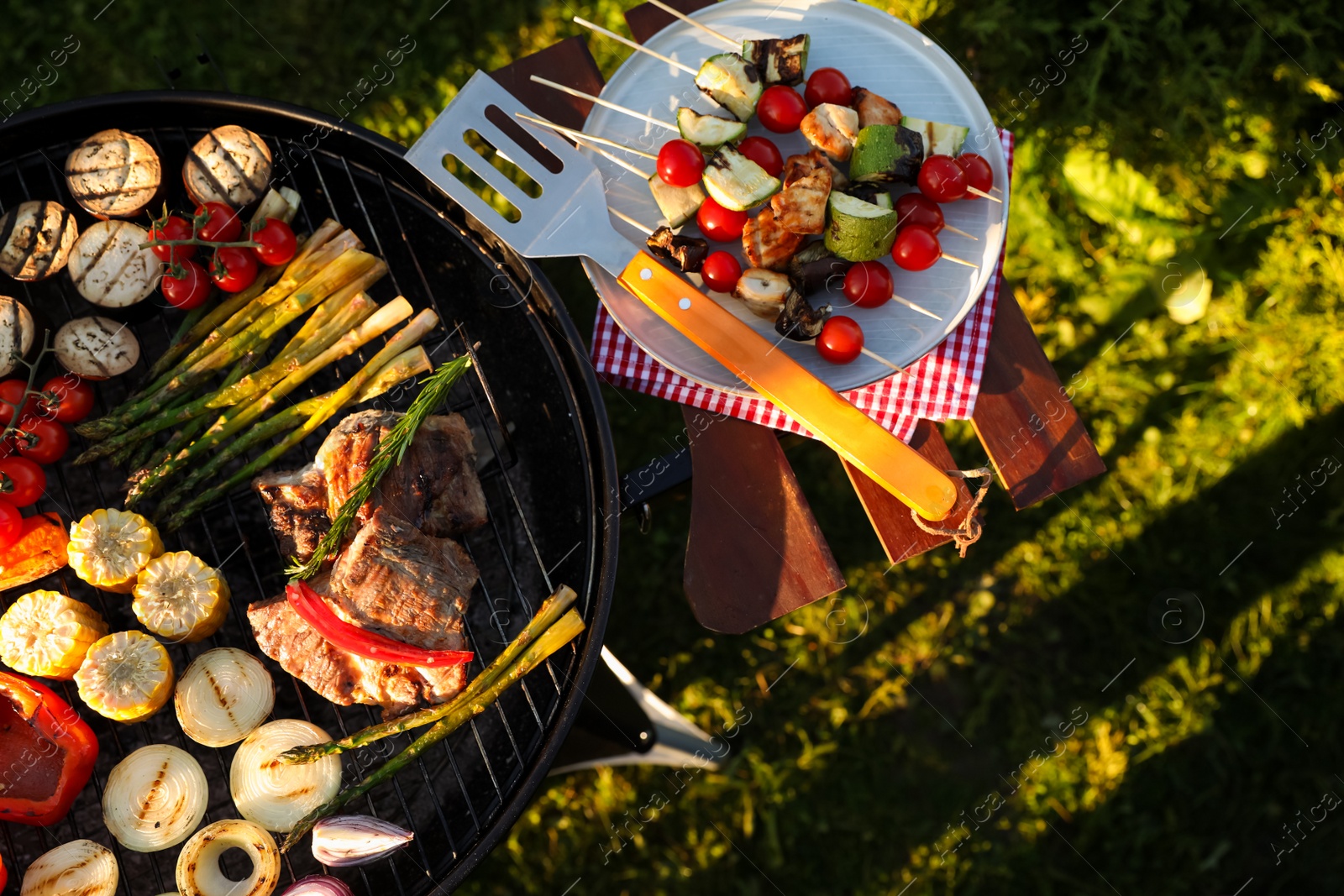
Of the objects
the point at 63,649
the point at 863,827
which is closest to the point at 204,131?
the point at 63,649

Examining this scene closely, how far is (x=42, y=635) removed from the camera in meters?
4.59

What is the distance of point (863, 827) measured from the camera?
22.9 ft

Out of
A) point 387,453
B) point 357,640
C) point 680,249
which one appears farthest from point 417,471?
point 680,249

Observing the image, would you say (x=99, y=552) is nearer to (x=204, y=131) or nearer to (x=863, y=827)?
(x=204, y=131)

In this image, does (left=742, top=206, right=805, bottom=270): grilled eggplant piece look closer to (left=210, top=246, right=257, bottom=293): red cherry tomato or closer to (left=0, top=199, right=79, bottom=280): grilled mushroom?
(left=210, top=246, right=257, bottom=293): red cherry tomato

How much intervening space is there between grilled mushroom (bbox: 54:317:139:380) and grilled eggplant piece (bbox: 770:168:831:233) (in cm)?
372

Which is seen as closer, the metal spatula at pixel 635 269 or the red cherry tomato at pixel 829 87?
the metal spatula at pixel 635 269

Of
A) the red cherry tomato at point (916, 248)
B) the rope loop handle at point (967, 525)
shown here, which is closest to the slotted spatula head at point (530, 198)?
the red cherry tomato at point (916, 248)

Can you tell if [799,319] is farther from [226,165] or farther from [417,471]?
[226,165]

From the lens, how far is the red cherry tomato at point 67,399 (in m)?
4.88

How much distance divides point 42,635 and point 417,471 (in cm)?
207

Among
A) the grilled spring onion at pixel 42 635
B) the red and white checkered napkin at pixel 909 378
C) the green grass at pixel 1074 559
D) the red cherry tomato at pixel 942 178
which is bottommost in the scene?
the green grass at pixel 1074 559

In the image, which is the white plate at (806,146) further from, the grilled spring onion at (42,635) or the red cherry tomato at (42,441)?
the grilled spring onion at (42,635)

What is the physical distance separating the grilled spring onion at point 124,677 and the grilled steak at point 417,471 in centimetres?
116
